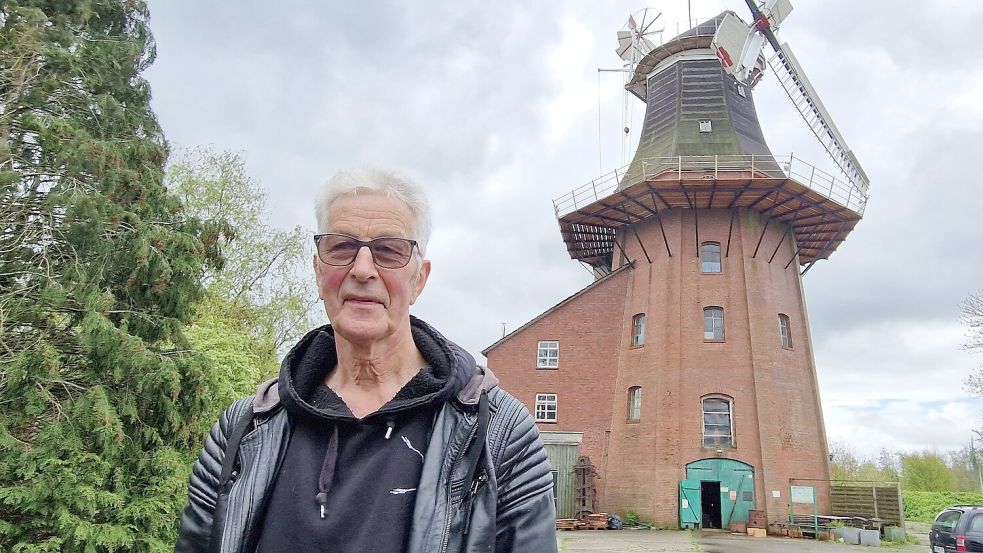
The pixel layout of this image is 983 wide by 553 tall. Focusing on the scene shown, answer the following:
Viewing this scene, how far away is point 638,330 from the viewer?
76.3 ft

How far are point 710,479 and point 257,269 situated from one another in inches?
603

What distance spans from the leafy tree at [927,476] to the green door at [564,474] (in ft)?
85.2

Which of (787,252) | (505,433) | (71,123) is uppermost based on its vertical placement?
(787,252)

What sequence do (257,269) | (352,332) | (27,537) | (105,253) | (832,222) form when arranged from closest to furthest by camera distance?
(352,332), (27,537), (105,253), (257,269), (832,222)

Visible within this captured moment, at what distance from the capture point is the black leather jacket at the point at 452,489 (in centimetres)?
166

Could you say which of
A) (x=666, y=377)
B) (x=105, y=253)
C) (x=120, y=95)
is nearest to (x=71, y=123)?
(x=120, y=95)

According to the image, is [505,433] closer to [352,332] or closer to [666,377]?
[352,332]

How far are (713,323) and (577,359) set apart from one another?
17.5 ft

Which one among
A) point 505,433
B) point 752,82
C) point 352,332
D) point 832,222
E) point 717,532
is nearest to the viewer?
point 505,433

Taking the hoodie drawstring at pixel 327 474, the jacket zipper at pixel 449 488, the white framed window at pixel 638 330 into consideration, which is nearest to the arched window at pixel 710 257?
the white framed window at pixel 638 330

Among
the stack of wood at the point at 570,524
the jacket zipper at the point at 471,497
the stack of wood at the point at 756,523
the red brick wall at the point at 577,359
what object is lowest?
the stack of wood at the point at 570,524

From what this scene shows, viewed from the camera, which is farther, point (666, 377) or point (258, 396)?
point (666, 377)

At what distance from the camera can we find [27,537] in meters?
7.57

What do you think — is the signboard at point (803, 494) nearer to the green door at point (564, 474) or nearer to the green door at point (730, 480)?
the green door at point (730, 480)
